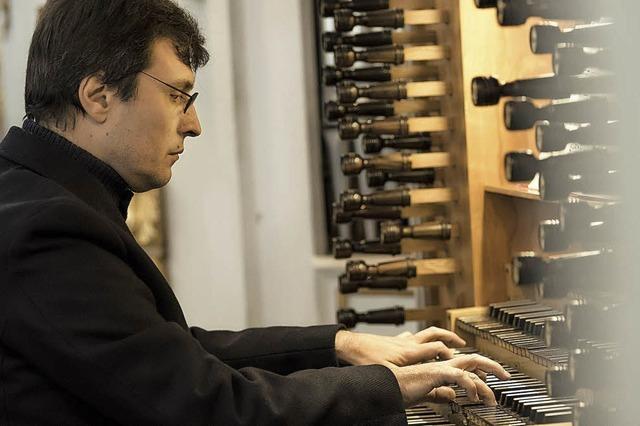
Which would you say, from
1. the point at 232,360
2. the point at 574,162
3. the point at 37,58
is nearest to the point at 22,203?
the point at 37,58

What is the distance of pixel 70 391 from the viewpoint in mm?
1975

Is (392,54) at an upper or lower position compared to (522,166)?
upper

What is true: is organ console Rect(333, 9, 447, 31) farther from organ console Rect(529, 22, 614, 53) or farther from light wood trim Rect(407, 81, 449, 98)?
organ console Rect(529, 22, 614, 53)

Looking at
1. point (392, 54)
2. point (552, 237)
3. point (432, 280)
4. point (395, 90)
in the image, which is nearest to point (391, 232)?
point (432, 280)

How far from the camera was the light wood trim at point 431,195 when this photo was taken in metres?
3.28

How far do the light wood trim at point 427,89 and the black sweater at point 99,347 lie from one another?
4.24 ft

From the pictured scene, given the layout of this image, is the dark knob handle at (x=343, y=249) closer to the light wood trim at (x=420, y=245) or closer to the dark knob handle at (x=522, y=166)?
the light wood trim at (x=420, y=245)

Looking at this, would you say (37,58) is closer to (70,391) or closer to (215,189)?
(70,391)

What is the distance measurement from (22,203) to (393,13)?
5.32 feet

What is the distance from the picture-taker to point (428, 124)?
3.28 metres

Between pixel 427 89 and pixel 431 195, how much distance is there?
0.29 m

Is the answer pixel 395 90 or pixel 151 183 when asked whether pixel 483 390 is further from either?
pixel 395 90

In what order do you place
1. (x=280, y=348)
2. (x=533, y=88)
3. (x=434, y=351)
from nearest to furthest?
(x=434, y=351) → (x=280, y=348) → (x=533, y=88)

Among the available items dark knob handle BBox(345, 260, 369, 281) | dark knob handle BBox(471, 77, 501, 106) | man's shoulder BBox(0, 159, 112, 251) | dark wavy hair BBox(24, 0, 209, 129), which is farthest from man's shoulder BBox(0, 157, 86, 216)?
dark knob handle BBox(345, 260, 369, 281)
